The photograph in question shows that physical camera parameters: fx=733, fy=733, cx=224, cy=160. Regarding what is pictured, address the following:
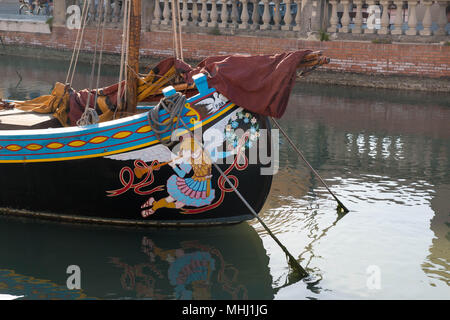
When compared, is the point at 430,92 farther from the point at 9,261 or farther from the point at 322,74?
the point at 9,261

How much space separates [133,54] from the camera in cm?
741

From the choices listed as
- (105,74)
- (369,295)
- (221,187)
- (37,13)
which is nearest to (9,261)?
(221,187)

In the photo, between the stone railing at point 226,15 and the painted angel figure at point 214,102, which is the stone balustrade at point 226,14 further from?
the painted angel figure at point 214,102

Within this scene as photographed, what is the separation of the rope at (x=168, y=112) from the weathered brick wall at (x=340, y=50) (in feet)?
29.6

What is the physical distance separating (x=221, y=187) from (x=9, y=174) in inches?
80.9

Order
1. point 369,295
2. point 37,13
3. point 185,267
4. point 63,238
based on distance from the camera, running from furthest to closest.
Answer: point 37,13
point 63,238
point 185,267
point 369,295

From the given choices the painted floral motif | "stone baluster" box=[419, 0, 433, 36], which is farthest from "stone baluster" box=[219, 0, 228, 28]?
the painted floral motif

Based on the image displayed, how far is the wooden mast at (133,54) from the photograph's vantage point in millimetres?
7333

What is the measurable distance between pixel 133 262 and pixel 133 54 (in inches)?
87.7

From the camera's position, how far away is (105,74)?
17250mm

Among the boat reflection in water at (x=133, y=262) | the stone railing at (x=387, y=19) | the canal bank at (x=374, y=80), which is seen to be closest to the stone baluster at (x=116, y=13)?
the canal bank at (x=374, y=80)

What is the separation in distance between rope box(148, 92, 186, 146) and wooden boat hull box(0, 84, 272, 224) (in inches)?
3.1

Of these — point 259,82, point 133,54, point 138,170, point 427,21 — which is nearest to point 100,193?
point 138,170

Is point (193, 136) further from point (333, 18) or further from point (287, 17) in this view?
point (287, 17)
